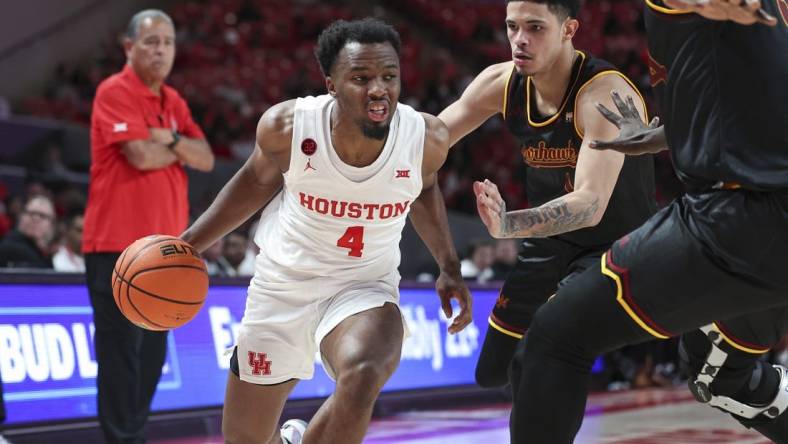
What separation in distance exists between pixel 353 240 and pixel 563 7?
1226mm

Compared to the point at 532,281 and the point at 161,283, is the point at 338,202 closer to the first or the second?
the point at 161,283

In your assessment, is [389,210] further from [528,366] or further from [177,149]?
[177,149]

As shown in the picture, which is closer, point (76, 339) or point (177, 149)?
point (177, 149)

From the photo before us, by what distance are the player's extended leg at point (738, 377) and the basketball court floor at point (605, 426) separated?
2.43 metres

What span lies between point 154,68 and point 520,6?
2642 millimetres

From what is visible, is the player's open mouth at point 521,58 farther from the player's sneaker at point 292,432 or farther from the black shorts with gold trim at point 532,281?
the player's sneaker at point 292,432

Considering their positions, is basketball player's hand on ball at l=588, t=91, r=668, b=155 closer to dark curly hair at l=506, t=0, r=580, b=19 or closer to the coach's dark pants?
dark curly hair at l=506, t=0, r=580, b=19

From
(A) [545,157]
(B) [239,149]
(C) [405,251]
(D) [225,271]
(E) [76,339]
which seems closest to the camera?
(A) [545,157]

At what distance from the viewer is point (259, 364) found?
4.02 meters

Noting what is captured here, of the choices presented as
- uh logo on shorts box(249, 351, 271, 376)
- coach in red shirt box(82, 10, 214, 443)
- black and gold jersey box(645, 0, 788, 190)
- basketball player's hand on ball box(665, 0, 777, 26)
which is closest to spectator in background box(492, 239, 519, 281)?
coach in red shirt box(82, 10, 214, 443)

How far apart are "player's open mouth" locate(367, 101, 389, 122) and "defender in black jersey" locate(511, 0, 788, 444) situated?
34.8 inches

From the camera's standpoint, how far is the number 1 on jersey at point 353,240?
4.04 meters

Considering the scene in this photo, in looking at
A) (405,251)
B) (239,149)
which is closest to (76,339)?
(405,251)

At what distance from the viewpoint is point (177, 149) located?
600cm
